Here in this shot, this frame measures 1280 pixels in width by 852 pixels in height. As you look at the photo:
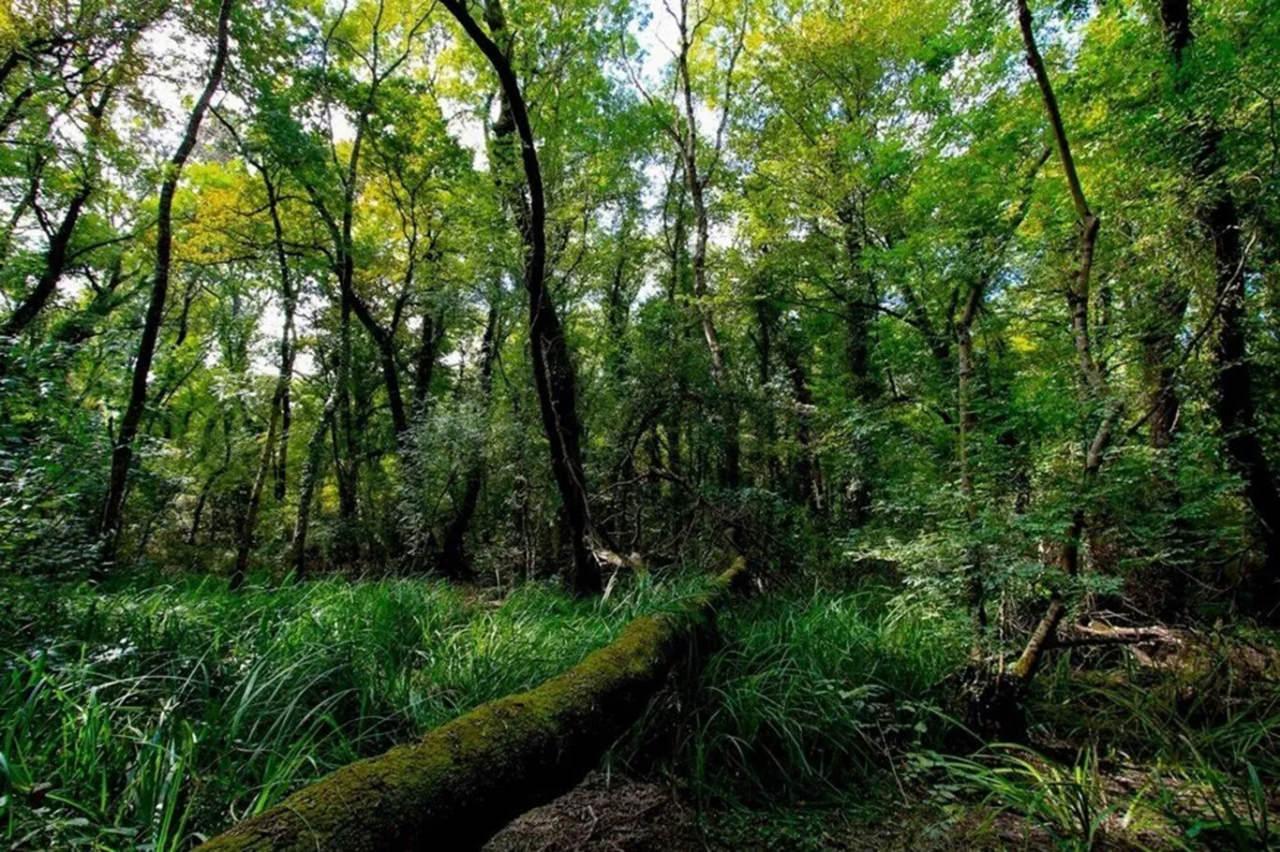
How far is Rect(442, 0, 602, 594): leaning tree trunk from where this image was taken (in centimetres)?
404

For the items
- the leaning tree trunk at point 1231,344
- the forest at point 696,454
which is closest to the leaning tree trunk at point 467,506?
the forest at point 696,454

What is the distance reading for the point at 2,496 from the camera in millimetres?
3174

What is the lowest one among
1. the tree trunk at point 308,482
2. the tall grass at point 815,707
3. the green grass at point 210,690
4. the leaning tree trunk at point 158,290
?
the tall grass at point 815,707

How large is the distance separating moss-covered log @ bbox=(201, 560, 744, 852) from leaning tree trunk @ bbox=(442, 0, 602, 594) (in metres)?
3.34

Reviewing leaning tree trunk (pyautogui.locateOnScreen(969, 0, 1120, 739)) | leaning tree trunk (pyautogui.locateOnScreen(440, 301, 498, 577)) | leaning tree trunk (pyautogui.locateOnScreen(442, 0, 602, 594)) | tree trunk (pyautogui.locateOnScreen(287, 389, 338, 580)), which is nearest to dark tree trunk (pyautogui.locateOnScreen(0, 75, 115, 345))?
tree trunk (pyautogui.locateOnScreen(287, 389, 338, 580))

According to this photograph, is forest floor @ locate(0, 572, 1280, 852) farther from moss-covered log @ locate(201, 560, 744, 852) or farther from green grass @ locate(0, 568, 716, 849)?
moss-covered log @ locate(201, 560, 744, 852)

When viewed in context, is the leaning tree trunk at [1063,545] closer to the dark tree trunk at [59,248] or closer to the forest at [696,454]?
the forest at [696,454]

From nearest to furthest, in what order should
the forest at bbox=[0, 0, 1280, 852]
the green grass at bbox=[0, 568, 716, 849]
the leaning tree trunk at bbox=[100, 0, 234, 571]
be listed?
the green grass at bbox=[0, 568, 716, 849], the forest at bbox=[0, 0, 1280, 852], the leaning tree trunk at bbox=[100, 0, 234, 571]

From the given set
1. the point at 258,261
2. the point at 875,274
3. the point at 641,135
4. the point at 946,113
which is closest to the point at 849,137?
the point at 946,113

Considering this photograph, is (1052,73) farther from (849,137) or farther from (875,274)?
(875,274)

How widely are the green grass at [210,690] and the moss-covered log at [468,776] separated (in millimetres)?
697

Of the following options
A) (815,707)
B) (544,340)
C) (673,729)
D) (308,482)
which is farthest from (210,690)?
(308,482)

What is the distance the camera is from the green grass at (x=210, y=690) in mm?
1750

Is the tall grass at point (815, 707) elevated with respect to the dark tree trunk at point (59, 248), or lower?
lower
